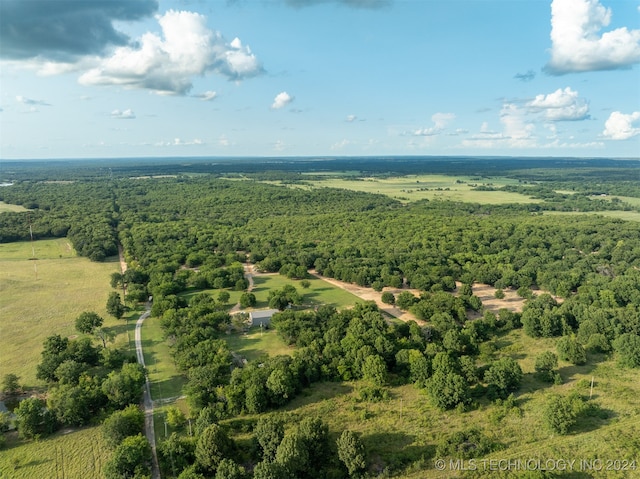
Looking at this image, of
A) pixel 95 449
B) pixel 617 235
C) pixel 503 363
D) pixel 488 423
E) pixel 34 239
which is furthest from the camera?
pixel 34 239

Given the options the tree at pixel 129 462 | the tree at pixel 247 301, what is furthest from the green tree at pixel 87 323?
the tree at pixel 129 462

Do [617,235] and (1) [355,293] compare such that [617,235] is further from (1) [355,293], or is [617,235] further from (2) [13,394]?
(2) [13,394]

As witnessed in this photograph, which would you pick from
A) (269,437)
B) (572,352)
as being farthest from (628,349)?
(269,437)

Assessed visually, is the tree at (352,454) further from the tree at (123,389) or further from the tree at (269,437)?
the tree at (123,389)

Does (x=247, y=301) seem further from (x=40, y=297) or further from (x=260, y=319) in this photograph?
(x=40, y=297)

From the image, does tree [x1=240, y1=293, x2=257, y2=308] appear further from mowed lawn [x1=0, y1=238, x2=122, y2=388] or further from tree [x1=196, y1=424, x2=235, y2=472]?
tree [x1=196, y1=424, x2=235, y2=472]

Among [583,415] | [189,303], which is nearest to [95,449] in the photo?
[189,303]

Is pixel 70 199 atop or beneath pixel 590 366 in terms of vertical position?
atop
